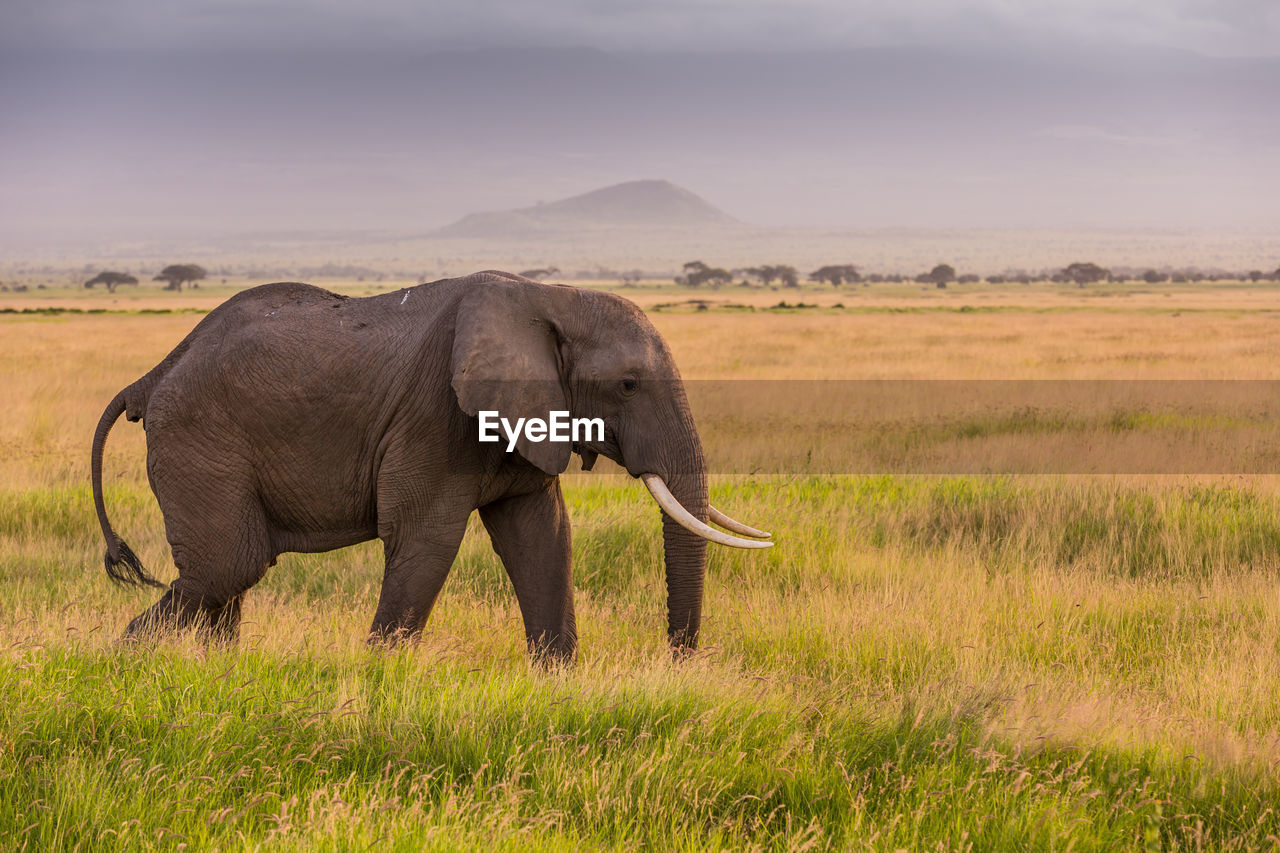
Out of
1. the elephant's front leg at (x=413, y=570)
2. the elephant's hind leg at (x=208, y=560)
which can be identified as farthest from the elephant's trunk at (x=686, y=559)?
the elephant's hind leg at (x=208, y=560)

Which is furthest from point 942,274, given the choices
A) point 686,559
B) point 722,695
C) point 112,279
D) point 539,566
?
point 722,695

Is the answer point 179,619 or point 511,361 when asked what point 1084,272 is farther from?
point 179,619

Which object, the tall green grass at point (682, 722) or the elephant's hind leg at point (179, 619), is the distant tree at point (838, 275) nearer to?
the tall green grass at point (682, 722)

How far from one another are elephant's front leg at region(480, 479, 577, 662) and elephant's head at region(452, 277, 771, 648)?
465mm

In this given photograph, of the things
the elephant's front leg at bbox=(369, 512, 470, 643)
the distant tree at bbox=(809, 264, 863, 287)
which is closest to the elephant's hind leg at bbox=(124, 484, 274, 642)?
the elephant's front leg at bbox=(369, 512, 470, 643)

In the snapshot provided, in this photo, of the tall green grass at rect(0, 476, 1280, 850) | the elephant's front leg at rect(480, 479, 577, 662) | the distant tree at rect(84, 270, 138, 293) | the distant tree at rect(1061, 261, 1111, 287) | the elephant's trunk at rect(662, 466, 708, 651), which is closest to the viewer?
the tall green grass at rect(0, 476, 1280, 850)

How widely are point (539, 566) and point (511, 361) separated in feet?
4.31

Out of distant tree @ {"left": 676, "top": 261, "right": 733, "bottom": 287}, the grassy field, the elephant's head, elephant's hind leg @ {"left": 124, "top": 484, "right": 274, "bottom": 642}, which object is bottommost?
the grassy field

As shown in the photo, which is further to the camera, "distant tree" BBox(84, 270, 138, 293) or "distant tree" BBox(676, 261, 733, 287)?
"distant tree" BBox(676, 261, 733, 287)

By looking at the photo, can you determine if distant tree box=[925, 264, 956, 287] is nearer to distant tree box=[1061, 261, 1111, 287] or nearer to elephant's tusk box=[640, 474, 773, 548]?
distant tree box=[1061, 261, 1111, 287]

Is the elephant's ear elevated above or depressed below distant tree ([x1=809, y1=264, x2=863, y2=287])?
below

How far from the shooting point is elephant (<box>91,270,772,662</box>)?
6.44 metres

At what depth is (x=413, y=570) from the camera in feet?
21.1

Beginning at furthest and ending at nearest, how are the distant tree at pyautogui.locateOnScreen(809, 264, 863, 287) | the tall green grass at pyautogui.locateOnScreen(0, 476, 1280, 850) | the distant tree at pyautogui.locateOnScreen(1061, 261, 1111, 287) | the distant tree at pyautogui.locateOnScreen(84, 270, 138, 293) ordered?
the distant tree at pyautogui.locateOnScreen(809, 264, 863, 287), the distant tree at pyautogui.locateOnScreen(1061, 261, 1111, 287), the distant tree at pyautogui.locateOnScreen(84, 270, 138, 293), the tall green grass at pyautogui.locateOnScreen(0, 476, 1280, 850)
